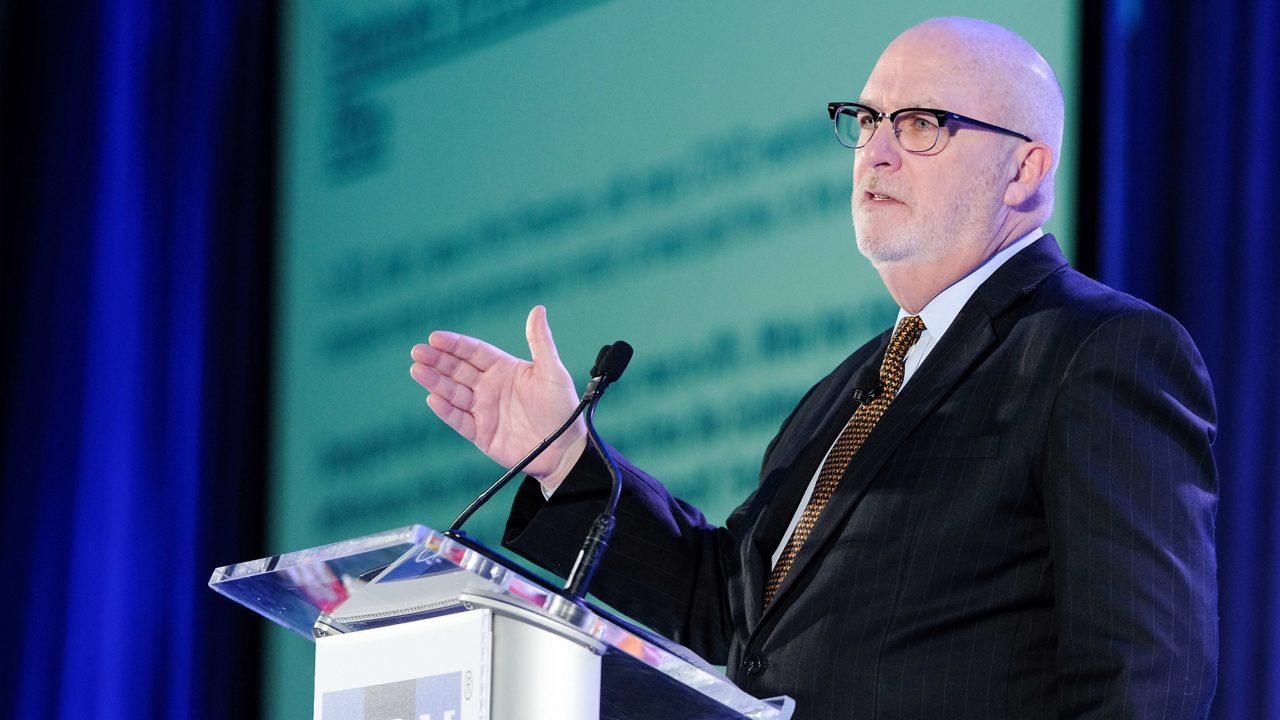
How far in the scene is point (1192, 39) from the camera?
232 cm

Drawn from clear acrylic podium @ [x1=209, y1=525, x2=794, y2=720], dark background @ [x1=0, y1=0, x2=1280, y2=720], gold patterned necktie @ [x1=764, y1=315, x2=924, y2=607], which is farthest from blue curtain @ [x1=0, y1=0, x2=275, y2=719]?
clear acrylic podium @ [x1=209, y1=525, x2=794, y2=720]

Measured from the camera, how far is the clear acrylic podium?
1150mm

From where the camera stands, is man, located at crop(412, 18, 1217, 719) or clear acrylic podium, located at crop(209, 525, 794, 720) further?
man, located at crop(412, 18, 1217, 719)

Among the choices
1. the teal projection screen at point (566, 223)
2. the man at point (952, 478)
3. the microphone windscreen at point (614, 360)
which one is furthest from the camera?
the teal projection screen at point (566, 223)

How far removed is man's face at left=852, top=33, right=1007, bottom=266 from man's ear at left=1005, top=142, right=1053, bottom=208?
0.02m

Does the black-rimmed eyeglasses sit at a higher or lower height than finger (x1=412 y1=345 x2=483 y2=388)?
higher

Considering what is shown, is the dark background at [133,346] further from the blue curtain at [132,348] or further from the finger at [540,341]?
the finger at [540,341]

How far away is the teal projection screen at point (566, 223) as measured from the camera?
2711 mm

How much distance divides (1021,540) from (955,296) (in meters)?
0.41

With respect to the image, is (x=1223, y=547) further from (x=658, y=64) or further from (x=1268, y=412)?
(x=658, y=64)

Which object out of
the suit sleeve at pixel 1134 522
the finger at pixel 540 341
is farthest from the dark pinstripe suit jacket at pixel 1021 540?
the finger at pixel 540 341

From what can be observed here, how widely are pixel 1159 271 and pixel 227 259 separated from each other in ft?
8.18

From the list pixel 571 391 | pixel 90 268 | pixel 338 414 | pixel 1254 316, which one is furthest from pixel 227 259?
pixel 1254 316

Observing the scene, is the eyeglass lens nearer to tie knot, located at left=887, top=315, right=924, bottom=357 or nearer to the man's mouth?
the man's mouth
